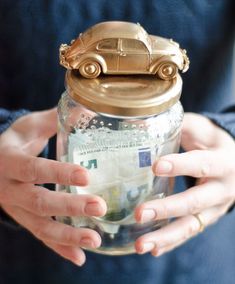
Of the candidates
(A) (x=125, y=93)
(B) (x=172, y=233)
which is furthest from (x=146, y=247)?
(A) (x=125, y=93)

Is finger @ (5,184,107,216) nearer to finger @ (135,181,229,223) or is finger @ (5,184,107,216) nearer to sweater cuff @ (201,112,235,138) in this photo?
finger @ (135,181,229,223)

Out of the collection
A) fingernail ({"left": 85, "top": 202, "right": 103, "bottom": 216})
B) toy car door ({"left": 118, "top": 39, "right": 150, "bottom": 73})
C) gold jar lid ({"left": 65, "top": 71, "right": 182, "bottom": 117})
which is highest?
toy car door ({"left": 118, "top": 39, "right": 150, "bottom": 73})

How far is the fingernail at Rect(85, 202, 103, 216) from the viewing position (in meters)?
0.36

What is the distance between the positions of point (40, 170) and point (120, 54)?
11 cm

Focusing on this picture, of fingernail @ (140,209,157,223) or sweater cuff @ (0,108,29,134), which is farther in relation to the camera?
sweater cuff @ (0,108,29,134)

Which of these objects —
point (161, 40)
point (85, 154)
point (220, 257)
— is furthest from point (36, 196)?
point (220, 257)

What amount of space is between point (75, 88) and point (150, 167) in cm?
9

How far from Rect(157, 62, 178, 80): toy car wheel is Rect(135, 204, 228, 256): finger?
14 centimetres

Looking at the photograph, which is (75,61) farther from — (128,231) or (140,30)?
(128,231)

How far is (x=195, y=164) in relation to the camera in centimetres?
41

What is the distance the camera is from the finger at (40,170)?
36cm

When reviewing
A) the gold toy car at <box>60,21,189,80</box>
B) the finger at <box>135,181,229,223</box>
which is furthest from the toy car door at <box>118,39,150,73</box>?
the finger at <box>135,181,229,223</box>

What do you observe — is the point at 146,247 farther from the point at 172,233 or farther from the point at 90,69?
the point at 90,69

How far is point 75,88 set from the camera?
350 mm
